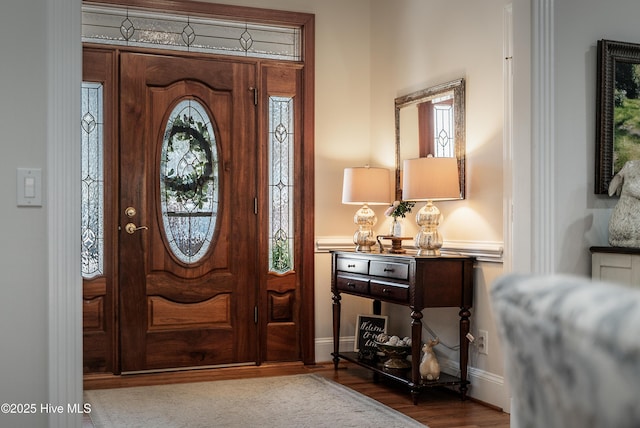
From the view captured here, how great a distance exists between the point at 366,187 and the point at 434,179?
Answer: 775 millimetres

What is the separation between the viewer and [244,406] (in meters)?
4.26

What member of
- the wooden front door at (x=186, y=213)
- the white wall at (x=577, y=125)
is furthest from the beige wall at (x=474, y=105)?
the wooden front door at (x=186, y=213)

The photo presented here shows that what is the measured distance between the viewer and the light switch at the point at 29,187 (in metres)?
2.31

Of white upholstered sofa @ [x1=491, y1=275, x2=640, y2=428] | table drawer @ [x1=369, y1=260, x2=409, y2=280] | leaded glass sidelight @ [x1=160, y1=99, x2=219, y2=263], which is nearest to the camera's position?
white upholstered sofa @ [x1=491, y1=275, x2=640, y2=428]

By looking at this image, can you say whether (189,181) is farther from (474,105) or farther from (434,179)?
(474,105)

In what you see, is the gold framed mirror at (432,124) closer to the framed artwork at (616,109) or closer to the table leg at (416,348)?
the table leg at (416,348)

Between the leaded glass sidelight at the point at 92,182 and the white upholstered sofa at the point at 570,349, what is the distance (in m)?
4.43

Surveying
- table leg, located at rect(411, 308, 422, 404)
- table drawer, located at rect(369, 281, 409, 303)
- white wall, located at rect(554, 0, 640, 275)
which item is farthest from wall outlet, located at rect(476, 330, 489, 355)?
white wall, located at rect(554, 0, 640, 275)

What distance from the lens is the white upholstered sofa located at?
0.72 metres

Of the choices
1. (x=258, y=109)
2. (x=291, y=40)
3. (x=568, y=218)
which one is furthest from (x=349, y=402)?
(x=291, y=40)

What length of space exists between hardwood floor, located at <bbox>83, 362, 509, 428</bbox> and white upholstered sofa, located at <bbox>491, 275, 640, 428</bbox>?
A: 3103mm

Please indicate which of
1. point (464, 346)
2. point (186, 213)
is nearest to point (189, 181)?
point (186, 213)

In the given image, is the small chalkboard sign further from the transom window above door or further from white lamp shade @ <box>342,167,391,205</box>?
the transom window above door

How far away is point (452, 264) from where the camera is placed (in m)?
4.38
